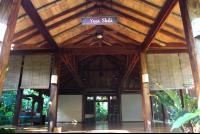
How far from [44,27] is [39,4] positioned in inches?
31.6

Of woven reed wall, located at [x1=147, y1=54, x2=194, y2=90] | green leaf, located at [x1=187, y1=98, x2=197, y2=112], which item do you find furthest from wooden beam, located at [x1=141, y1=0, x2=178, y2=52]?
green leaf, located at [x1=187, y1=98, x2=197, y2=112]

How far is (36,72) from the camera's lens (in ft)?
20.2

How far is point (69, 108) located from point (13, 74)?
6779 millimetres

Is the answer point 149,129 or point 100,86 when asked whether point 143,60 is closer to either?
point 149,129

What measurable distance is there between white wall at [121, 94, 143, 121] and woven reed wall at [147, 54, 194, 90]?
683 centimetres

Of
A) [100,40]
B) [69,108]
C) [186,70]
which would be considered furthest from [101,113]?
[100,40]

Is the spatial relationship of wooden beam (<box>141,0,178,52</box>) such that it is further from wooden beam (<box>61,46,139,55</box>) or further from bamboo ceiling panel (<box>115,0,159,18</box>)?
wooden beam (<box>61,46,139,55</box>)

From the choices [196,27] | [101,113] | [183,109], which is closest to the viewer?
[196,27]

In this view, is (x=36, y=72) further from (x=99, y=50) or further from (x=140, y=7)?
(x=140, y=7)

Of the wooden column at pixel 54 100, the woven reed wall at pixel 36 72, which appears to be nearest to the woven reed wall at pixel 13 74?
the woven reed wall at pixel 36 72

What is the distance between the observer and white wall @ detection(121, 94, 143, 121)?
11992 millimetres

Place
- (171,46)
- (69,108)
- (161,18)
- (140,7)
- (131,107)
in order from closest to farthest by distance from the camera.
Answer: (161,18) → (140,7) → (171,46) → (131,107) → (69,108)

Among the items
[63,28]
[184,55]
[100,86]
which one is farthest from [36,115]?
[184,55]

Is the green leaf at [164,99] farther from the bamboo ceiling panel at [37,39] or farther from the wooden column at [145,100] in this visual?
the bamboo ceiling panel at [37,39]
